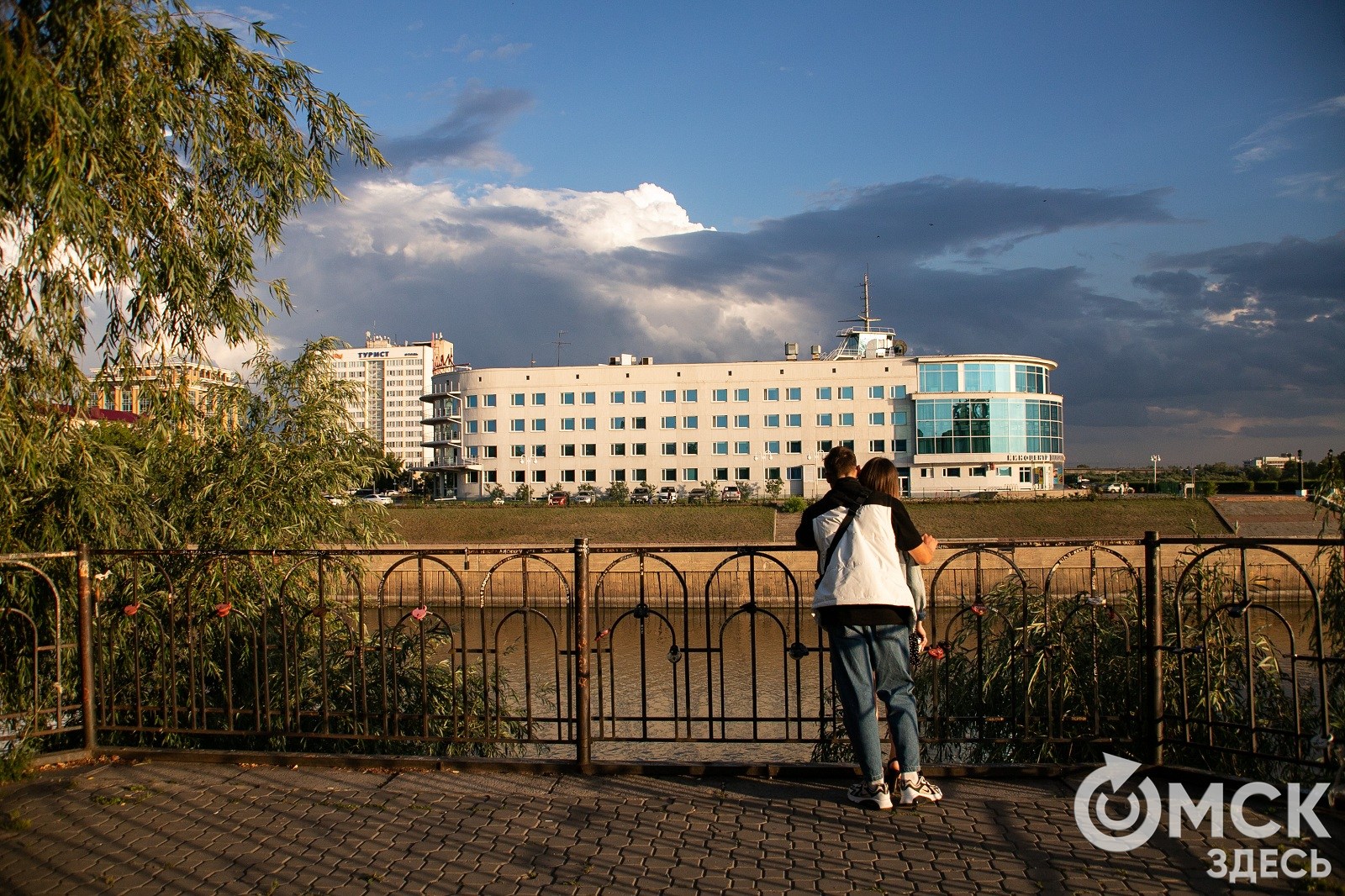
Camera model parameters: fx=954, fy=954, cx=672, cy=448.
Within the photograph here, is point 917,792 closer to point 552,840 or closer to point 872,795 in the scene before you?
point 872,795

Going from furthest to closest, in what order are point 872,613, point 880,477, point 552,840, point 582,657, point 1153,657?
point 582,657 < point 1153,657 < point 880,477 < point 872,613 < point 552,840

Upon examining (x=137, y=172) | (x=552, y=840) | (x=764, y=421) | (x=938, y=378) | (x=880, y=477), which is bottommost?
(x=552, y=840)

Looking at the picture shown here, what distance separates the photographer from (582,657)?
5.76 metres

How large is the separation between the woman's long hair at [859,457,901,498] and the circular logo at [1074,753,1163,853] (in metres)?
1.86

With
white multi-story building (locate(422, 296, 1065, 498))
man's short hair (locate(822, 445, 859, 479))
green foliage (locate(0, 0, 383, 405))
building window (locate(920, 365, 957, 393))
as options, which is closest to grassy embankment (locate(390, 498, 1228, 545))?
white multi-story building (locate(422, 296, 1065, 498))

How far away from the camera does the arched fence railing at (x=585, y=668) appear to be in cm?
572

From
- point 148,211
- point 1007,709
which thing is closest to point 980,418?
point 1007,709

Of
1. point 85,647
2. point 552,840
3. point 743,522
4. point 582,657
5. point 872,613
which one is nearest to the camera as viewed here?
point 552,840

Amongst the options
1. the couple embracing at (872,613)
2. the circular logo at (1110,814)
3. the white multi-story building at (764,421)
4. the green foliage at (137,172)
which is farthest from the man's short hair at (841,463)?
the white multi-story building at (764,421)

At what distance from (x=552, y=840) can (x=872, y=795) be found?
1.66 metres

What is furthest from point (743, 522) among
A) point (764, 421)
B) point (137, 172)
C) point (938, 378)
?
point (137, 172)

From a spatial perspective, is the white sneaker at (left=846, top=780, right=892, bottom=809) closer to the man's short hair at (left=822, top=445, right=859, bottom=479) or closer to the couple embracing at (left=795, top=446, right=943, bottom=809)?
the couple embracing at (left=795, top=446, right=943, bottom=809)

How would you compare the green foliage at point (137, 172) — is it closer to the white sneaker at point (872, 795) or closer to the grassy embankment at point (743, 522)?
the white sneaker at point (872, 795)

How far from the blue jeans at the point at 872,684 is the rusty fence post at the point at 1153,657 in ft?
4.95
